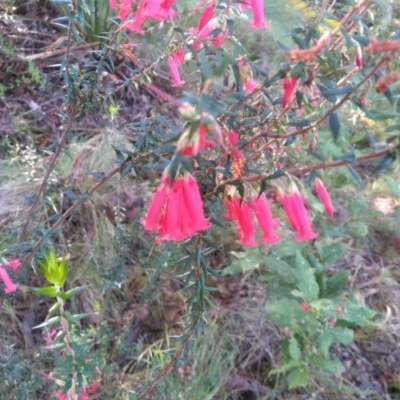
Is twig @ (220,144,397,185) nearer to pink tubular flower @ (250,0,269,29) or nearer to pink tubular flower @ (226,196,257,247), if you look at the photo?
pink tubular flower @ (226,196,257,247)

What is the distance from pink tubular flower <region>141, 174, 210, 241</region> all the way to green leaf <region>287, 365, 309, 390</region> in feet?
4.57

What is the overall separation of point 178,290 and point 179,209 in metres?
0.98

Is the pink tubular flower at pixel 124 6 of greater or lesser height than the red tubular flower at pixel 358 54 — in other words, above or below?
below

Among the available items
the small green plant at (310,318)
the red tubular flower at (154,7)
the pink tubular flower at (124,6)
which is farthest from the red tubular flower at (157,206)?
the small green plant at (310,318)

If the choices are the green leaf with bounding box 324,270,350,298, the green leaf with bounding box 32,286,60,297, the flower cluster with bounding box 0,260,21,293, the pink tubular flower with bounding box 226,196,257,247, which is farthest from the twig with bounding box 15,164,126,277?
the green leaf with bounding box 324,270,350,298

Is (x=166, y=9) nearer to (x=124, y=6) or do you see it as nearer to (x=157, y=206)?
(x=124, y=6)

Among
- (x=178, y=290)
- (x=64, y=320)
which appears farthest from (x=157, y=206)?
(x=178, y=290)

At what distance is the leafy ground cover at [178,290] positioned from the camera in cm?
206

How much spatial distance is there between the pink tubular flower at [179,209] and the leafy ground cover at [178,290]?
2.82 ft

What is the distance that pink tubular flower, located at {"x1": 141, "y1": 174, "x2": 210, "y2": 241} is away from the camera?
2.73ft

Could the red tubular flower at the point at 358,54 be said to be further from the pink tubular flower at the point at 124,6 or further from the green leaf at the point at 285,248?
the green leaf at the point at 285,248

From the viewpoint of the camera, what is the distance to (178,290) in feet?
5.95

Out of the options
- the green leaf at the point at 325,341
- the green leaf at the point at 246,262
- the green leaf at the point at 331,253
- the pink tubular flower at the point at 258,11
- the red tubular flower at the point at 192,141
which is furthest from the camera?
the green leaf at the point at 331,253

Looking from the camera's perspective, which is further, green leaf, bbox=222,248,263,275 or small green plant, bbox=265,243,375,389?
green leaf, bbox=222,248,263,275
